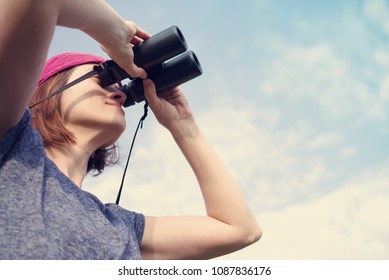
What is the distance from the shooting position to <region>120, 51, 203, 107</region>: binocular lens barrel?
65.3 inches

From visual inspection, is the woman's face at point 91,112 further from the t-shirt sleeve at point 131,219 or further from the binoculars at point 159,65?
the t-shirt sleeve at point 131,219

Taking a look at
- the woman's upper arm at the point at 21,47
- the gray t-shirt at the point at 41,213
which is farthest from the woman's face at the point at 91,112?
the woman's upper arm at the point at 21,47

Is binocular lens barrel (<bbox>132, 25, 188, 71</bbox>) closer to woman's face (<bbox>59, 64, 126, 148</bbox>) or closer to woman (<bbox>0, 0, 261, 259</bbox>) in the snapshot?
woman (<bbox>0, 0, 261, 259</bbox>)

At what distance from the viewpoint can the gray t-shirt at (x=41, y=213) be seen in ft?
3.22

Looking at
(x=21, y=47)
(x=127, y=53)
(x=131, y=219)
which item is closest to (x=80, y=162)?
(x=131, y=219)

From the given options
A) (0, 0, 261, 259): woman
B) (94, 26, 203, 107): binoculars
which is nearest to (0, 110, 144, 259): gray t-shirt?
(0, 0, 261, 259): woman

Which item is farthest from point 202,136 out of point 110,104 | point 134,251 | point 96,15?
point 96,15

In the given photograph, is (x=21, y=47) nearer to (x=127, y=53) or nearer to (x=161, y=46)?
(x=127, y=53)

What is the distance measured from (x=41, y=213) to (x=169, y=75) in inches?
32.1

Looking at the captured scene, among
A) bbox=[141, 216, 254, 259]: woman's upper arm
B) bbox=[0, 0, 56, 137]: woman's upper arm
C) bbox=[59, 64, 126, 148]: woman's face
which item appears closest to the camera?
bbox=[0, 0, 56, 137]: woman's upper arm

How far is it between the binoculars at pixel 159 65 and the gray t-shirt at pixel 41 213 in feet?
1.46

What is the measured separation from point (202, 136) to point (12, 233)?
999 millimetres

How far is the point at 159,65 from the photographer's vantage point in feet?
5.52
